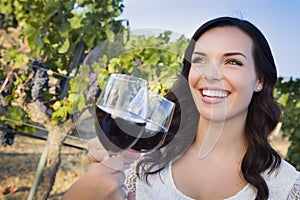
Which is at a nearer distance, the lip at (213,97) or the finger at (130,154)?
the finger at (130,154)

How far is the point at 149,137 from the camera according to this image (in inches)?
21.0

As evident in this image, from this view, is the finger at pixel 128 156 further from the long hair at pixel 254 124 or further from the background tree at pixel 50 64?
the background tree at pixel 50 64

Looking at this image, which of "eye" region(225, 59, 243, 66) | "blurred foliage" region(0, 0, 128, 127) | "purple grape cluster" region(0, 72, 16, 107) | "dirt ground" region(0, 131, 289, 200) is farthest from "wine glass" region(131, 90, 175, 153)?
"dirt ground" region(0, 131, 289, 200)

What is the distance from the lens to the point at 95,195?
57cm

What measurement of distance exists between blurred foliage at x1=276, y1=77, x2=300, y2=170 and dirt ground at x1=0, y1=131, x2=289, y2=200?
107 cm

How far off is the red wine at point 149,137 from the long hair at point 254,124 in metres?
0.13

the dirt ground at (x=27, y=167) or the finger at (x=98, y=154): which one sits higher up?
the finger at (x=98, y=154)

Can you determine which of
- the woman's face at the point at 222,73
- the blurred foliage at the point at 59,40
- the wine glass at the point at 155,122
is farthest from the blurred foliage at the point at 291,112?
the wine glass at the point at 155,122

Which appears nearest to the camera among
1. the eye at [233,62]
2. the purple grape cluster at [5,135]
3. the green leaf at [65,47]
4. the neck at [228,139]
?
the eye at [233,62]

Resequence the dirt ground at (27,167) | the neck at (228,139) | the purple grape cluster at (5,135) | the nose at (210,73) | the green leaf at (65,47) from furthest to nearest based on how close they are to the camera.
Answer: the dirt ground at (27,167)
the purple grape cluster at (5,135)
the green leaf at (65,47)
the neck at (228,139)
the nose at (210,73)

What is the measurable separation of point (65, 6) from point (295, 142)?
3.70 feet

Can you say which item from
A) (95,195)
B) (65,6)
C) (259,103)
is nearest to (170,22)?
(95,195)

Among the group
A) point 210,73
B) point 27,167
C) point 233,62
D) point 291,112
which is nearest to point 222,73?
point 233,62

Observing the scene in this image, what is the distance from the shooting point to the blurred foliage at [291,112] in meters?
1.98
